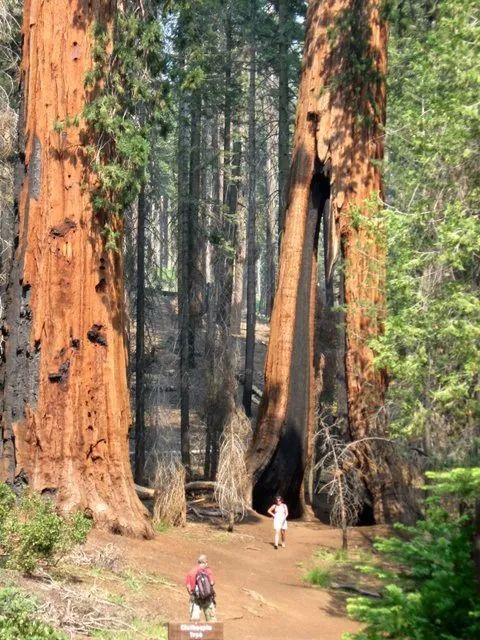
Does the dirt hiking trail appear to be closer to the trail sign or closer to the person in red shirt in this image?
the person in red shirt

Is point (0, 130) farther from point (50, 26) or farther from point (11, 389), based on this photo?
point (11, 389)

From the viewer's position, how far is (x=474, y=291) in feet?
39.4

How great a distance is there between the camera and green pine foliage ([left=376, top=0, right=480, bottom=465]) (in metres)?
11.5

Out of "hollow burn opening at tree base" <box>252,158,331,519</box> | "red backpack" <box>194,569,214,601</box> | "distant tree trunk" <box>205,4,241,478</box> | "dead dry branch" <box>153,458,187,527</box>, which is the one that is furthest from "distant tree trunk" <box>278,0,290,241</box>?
"red backpack" <box>194,569,214,601</box>

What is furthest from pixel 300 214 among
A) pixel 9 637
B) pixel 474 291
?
pixel 9 637

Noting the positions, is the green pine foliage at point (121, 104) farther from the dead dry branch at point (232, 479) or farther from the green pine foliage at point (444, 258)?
the dead dry branch at point (232, 479)

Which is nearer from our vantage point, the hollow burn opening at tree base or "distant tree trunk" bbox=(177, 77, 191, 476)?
the hollow burn opening at tree base

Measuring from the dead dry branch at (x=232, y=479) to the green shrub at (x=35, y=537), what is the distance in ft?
22.2

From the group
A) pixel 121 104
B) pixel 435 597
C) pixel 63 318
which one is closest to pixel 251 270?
pixel 121 104

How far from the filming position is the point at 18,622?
8.04 metres

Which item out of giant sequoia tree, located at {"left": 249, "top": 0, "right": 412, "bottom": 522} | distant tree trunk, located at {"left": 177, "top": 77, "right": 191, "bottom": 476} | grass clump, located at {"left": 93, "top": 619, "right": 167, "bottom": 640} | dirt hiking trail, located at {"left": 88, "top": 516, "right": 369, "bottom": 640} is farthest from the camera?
distant tree trunk, located at {"left": 177, "top": 77, "right": 191, "bottom": 476}

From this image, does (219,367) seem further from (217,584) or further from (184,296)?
(217,584)

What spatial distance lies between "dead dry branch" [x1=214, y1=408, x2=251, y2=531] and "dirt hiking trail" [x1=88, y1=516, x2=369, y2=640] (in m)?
0.43

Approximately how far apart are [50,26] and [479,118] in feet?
24.4
